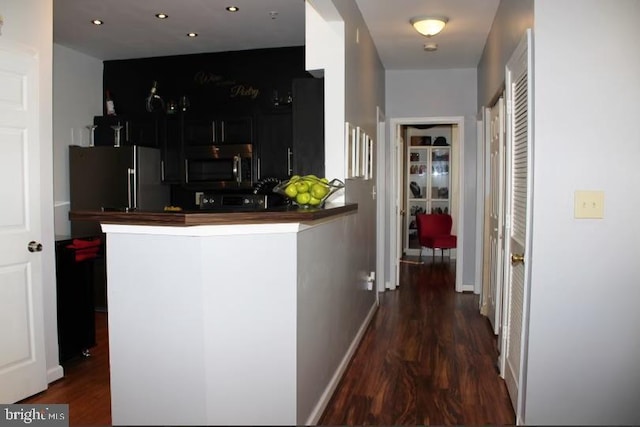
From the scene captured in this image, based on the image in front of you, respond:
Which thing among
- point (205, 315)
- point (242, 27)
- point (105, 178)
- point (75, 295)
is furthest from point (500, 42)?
point (105, 178)

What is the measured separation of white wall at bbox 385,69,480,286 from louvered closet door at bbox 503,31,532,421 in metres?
3.02

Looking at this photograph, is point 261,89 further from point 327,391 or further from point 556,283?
point 556,283

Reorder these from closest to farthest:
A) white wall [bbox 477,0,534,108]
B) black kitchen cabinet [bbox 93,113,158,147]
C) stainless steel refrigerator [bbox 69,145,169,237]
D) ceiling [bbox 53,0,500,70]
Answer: white wall [bbox 477,0,534,108]
ceiling [bbox 53,0,500,70]
stainless steel refrigerator [bbox 69,145,169,237]
black kitchen cabinet [bbox 93,113,158,147]

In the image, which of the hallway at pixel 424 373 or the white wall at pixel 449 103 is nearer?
the hallway at pixel 424 373

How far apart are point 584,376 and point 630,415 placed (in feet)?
0.82

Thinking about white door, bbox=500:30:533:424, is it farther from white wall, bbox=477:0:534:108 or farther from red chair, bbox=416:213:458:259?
red chair, bbox=416:213:458:259

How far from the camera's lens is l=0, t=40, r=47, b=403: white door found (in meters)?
2.97

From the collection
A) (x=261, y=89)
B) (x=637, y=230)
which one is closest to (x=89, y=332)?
(x=261, y=89)

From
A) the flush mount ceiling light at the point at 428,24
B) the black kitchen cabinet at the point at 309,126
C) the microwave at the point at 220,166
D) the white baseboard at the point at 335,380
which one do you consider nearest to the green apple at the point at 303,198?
the black kitchen cabinet at the point at 309,126

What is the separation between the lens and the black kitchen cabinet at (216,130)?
5.57 m

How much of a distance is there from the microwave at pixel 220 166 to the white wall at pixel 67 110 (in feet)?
3.93

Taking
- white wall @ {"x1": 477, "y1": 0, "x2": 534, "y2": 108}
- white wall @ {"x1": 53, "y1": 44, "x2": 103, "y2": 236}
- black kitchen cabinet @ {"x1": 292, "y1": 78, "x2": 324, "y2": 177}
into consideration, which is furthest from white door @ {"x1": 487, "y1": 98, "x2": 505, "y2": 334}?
white wall @ {"x1": 53, "y1": 44, "x2": 103, "y2": 236}

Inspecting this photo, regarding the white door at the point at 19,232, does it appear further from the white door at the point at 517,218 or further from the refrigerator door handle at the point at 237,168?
the white door at the point at 517,218

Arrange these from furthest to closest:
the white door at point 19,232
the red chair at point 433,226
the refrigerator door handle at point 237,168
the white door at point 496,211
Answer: the red chair at point 433,226 < the refrigerator door handle at point 237,168 < the white door at point 496,211 < the white door at point 19,232
